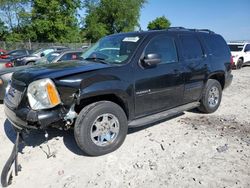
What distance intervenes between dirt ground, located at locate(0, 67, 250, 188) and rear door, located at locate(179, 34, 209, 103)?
668mm

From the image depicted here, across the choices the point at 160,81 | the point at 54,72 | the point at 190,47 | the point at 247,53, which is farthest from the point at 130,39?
the point at 247,53

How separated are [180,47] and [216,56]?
141cm

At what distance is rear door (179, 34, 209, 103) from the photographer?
5160mm

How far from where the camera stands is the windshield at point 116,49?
4406 mm

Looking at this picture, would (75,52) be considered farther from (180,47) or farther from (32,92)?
(32,92)

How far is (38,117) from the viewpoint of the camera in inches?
136

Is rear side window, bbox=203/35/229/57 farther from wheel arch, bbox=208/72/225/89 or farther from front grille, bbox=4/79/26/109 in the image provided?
front grille, bbox=4/79/26/109

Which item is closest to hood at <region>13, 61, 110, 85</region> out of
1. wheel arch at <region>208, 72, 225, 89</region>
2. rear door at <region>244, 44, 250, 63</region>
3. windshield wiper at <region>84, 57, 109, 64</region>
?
windshield wiper at <region>84, 57, 109, 64</region>

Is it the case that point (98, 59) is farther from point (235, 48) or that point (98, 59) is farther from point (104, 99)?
point (235, 48)

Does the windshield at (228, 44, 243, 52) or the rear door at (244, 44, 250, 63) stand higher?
the windshield at (228, 44, 243, 52)

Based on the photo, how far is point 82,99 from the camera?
3.74 m

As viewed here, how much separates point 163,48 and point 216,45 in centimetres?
205

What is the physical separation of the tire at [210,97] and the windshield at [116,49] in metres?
2.19

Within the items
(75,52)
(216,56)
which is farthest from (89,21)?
(216,56)
